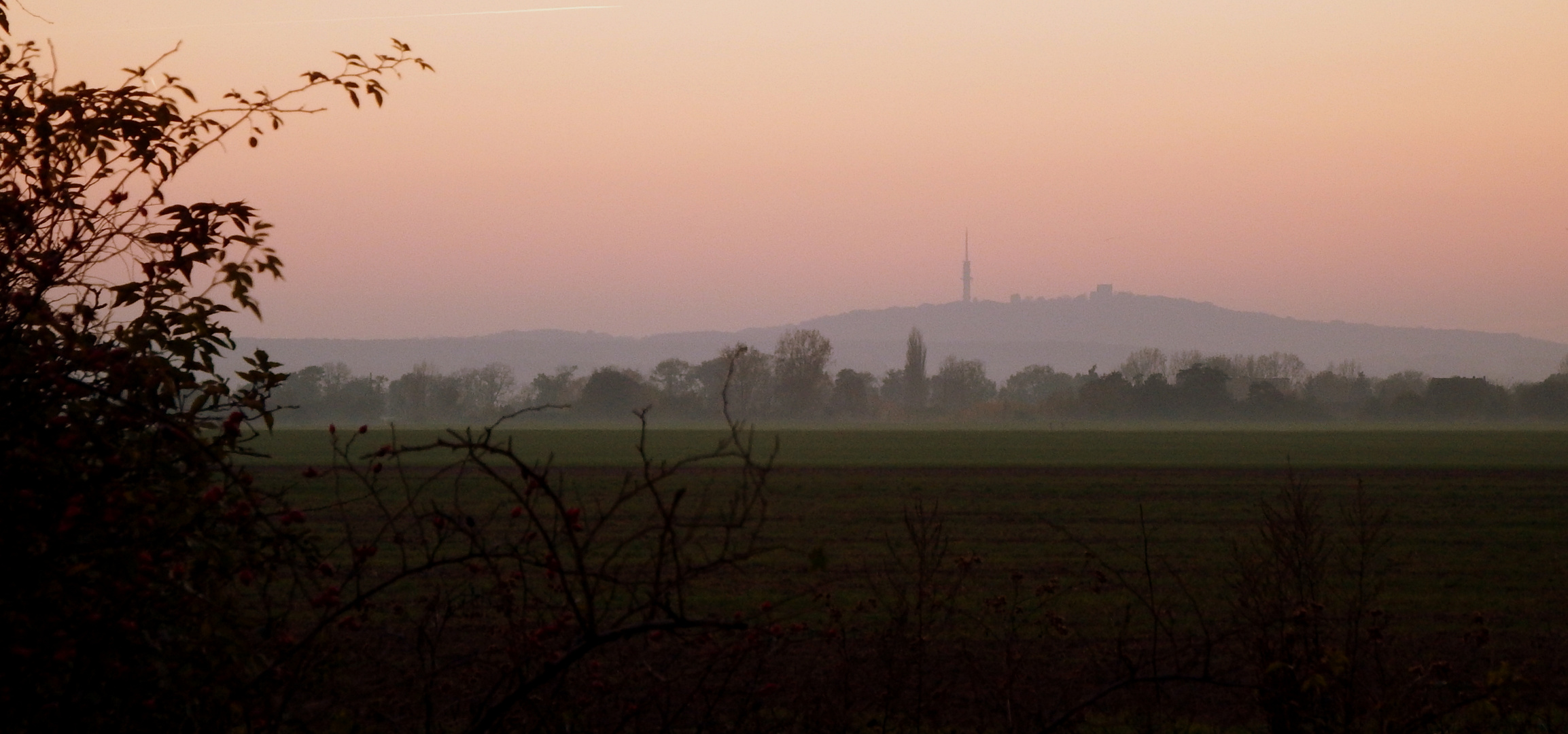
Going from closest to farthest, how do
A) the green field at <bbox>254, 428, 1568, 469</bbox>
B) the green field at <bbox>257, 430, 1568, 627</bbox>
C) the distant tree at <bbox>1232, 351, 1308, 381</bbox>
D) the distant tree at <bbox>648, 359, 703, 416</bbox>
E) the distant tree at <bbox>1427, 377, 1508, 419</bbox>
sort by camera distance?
the green field at <bbox>257, 430, 1568, 627</bbox> < the green field at <bbox>254, 428, 1568, 469</bbox> < the distant tree at <bbox>1427, 377, 1508, 419</bbox> < the distant tree at <bbox>648, 359, 703, 416</bbox> < the distant tree at <bbox>1232, 351, 1308, 381</bbox>

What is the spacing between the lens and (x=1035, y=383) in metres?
191

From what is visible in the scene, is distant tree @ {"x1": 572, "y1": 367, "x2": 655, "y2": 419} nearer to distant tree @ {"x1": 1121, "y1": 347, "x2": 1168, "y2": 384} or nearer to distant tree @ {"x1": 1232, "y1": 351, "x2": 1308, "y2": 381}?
distant tree @ {"x1": 1121, "y1": 347, "x2": 1168, "y2": 384}

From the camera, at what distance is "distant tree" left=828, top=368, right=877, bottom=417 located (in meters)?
146

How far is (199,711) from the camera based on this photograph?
3875 mm

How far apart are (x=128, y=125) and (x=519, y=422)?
112036mm

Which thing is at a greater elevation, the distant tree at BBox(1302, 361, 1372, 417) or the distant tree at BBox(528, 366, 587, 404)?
the distant tree at BBox(1302, 361, 1372, 417)

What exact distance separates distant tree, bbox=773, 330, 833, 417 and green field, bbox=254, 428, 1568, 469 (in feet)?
194

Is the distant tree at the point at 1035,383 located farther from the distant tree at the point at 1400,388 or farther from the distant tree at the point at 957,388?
the distant tree at the point at 1400,388

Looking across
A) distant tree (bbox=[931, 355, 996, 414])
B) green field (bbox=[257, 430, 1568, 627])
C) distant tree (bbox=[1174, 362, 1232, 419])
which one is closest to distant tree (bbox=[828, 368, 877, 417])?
distant tree (bbox=[931, 355, 996, 414])

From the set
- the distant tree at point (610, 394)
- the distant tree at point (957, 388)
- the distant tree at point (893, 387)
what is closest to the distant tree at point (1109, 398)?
the distant tree at point (957, 388)

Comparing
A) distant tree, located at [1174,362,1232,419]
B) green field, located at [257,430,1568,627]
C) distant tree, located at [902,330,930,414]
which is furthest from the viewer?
distant tree, located at [902,330,930,414]

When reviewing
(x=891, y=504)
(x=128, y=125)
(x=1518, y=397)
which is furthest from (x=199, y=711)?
(x=1518, y=397)

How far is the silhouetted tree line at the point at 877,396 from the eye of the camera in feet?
424

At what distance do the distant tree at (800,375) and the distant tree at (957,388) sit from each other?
1645cm
